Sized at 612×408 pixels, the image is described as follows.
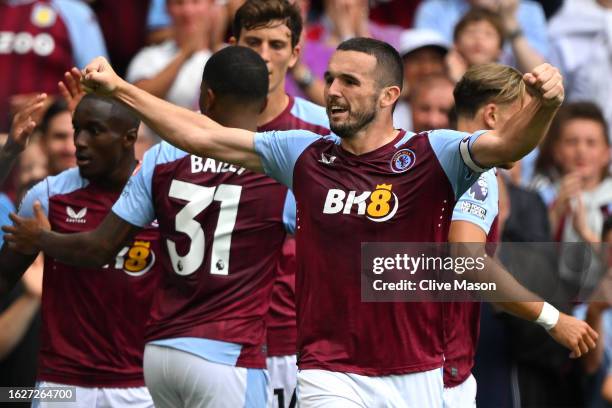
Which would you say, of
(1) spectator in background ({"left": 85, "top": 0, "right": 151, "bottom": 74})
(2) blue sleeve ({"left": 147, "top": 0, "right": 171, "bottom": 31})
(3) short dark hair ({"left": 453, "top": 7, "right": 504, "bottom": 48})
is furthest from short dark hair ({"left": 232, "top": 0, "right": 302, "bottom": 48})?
(1) spectator in background ({"left": 85, "top": 0, "right": 151, "bottom": 74})

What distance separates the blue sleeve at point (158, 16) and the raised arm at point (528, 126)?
6977 millimetres

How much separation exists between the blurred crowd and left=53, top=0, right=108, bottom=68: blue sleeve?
0.01 metres

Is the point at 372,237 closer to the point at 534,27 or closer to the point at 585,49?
the point at 534,27

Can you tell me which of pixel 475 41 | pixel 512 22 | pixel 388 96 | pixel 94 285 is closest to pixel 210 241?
pixel 94 285

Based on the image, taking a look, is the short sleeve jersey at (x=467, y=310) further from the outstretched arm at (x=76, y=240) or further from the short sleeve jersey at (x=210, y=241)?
the outstretched arm at (x=76, y=240)

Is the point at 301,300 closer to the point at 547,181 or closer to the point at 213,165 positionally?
the point at 213,165

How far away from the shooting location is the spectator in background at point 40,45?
39.7ft

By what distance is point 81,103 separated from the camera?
26.7 feet

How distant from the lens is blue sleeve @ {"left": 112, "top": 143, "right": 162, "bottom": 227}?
766 cm

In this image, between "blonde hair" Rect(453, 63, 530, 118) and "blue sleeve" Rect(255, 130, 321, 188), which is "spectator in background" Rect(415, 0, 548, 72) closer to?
"blonde hair" Rect(453, 63, 530, 118)

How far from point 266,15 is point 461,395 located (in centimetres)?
277

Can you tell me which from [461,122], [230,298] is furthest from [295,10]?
[230,298]

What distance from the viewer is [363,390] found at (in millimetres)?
6770

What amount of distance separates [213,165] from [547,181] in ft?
16.4
